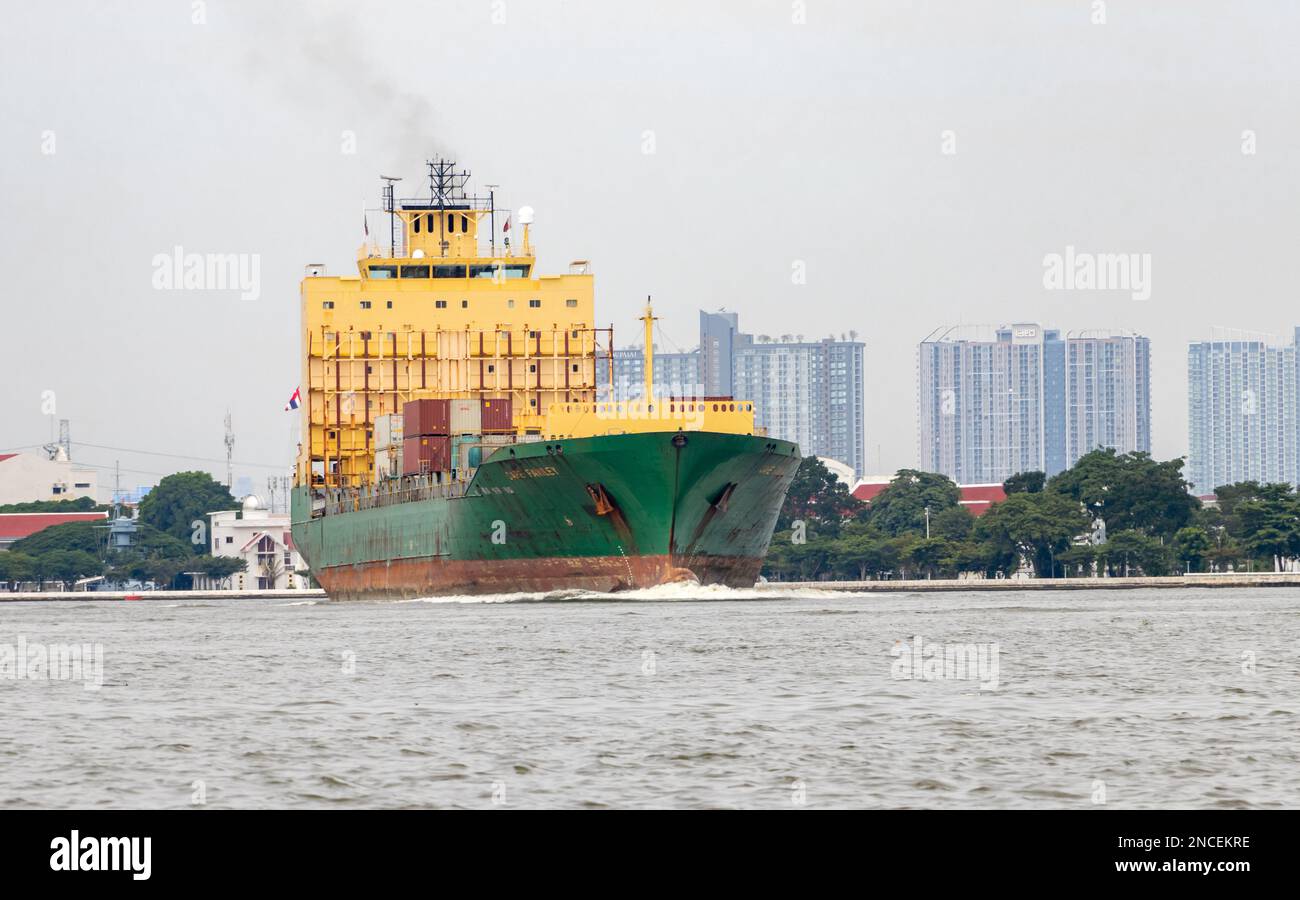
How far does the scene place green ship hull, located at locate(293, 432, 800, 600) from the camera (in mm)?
66812

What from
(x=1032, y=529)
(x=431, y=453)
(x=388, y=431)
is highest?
(x=388, y=431)

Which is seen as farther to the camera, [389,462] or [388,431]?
[388,431]

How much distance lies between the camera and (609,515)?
6812cm

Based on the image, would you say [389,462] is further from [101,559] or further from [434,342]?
[101,559]

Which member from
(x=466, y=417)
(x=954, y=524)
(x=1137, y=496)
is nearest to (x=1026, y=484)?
(x=954, y=524)

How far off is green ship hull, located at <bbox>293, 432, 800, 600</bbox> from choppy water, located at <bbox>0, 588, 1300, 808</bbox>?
13.3m

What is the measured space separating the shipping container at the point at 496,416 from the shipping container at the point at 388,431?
5.31m

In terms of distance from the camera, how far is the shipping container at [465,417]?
7888 centimetres

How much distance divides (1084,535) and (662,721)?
122 m

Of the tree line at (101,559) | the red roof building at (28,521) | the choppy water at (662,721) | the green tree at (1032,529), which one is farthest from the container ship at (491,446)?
the red roof building at (28,521)

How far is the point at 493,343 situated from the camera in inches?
3656

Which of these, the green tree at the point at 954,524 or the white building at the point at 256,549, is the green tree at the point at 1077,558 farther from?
the white building at the point at 256,549
